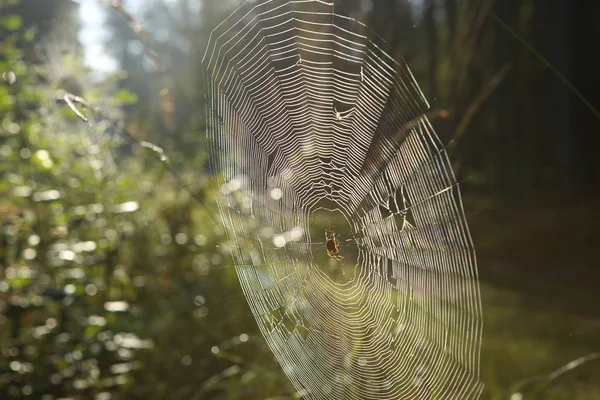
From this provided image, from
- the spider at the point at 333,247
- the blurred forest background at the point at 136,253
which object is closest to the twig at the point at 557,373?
the blurred forest background at the point at 136,253

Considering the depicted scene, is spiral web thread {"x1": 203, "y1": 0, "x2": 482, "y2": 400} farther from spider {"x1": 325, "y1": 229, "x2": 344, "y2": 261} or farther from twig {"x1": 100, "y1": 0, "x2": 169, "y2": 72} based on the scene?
twig {"x1": 100, "y1": 0, "x2": 169, "y2": 72}

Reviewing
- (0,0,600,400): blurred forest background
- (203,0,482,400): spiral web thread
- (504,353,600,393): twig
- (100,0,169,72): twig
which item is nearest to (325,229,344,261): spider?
(203,0,482,400): spiral web thread

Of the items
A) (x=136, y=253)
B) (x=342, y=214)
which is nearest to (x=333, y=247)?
(x=342, y=214)

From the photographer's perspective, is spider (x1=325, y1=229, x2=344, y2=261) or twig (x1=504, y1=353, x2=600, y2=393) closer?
twig (x1=504, y1=353, x2=600, y2=393)

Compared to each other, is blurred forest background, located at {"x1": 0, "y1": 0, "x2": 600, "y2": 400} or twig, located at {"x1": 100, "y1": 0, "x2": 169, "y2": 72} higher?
twig, located at {"x1": 100, "y1": 0, "x2": 169, "y2": 72}

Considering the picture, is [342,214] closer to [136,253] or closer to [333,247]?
[333,247]

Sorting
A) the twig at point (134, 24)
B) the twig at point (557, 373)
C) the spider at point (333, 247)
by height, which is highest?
the twig at point (134, 24)

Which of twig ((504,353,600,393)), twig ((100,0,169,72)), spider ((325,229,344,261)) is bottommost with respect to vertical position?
twig ((504,353,600,393))

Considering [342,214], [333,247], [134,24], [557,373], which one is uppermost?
[134,24]

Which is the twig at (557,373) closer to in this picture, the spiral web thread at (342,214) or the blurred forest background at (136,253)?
the blurred forest background at (136,253)
